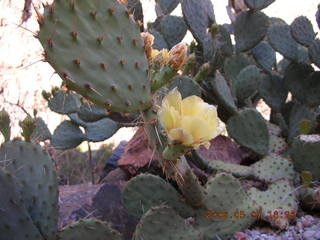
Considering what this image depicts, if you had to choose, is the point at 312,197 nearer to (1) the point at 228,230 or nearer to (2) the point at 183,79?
(1) the point at 228,230

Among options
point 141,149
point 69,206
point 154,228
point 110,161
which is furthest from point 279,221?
point 110,161

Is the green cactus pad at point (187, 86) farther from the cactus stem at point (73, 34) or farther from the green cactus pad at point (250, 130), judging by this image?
the cactus stem at point (73, 34)

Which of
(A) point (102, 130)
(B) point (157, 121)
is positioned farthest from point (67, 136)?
(B) point (157, 121)

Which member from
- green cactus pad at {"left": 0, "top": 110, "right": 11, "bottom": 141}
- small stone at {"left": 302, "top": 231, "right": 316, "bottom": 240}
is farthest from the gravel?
green cactus pad at {"left": 0, "top": 110, "right": 11, "bottom": 141}

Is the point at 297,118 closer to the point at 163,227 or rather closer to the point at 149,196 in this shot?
the point at 149,196

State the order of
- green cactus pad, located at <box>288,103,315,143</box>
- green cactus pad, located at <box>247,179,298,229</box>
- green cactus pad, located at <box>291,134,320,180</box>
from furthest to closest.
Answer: green cactus pad, located at <box>288,103,315,143</box>
green cactus pad, located at <box>291,134,320,180</box>
green cactus pad, located at <box>247,179,298,229</box>

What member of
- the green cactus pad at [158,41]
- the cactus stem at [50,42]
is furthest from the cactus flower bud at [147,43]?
the green cactus pad at [158,41]

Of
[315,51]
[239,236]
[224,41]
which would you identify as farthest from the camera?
[224,41]

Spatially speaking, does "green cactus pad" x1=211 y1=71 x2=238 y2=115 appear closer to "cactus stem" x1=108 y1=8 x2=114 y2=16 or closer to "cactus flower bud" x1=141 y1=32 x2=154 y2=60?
"cactus flower bud" x1=141 y1=32 x2=154 y2=60
